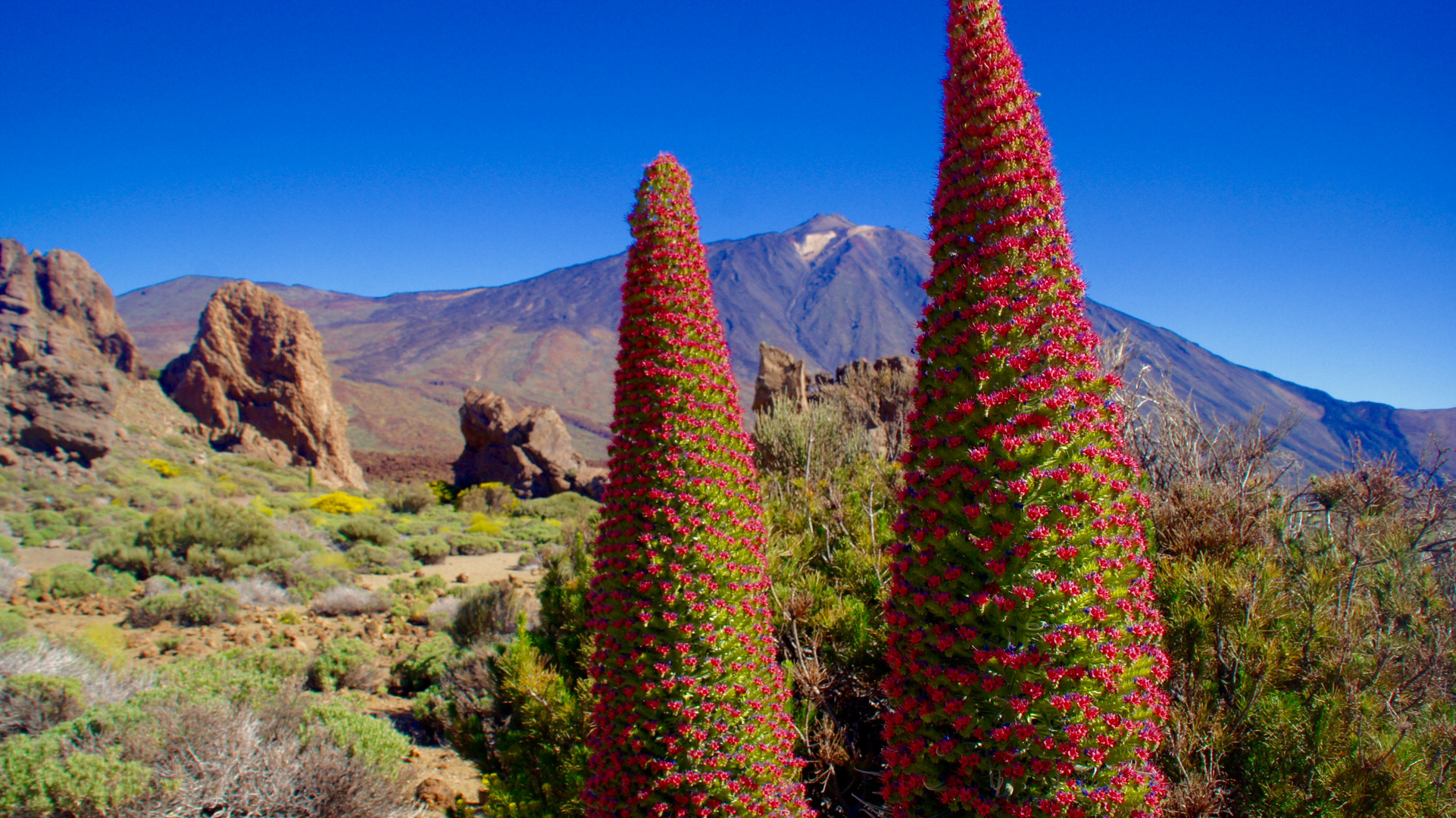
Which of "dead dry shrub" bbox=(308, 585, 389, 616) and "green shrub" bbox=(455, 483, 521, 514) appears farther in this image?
"green shrub" bbox=(455, 483, 521, 514)

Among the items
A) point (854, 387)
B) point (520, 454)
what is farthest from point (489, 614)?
point (520, 454)

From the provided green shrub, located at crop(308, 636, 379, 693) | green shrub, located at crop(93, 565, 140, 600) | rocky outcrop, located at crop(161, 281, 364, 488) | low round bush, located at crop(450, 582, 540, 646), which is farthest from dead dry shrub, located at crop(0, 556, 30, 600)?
rocky outcrop, located at crop(161, 281, 364, 488)

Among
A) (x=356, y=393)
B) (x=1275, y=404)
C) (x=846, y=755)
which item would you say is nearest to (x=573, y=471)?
(x=846, y=755)

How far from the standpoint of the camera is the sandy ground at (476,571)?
45.2 feet

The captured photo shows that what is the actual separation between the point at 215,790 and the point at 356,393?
82.4 m

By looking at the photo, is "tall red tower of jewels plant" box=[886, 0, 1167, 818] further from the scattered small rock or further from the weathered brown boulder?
the weathered brown boulder

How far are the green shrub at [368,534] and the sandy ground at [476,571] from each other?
151 centimetres

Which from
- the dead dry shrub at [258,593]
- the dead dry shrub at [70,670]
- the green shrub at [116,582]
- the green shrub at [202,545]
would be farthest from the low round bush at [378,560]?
the dead dry shrub at [70,670]

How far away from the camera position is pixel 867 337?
7402 inches

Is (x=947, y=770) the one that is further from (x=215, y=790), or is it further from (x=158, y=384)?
(x=158, y=384)

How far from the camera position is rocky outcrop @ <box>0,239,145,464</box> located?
700 inches

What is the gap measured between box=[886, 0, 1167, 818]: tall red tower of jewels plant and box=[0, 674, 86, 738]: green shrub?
620 cm

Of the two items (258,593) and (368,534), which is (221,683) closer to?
(258,593)

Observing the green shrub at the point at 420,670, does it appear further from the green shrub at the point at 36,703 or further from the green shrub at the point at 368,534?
the green shrub at the point at 368,534
